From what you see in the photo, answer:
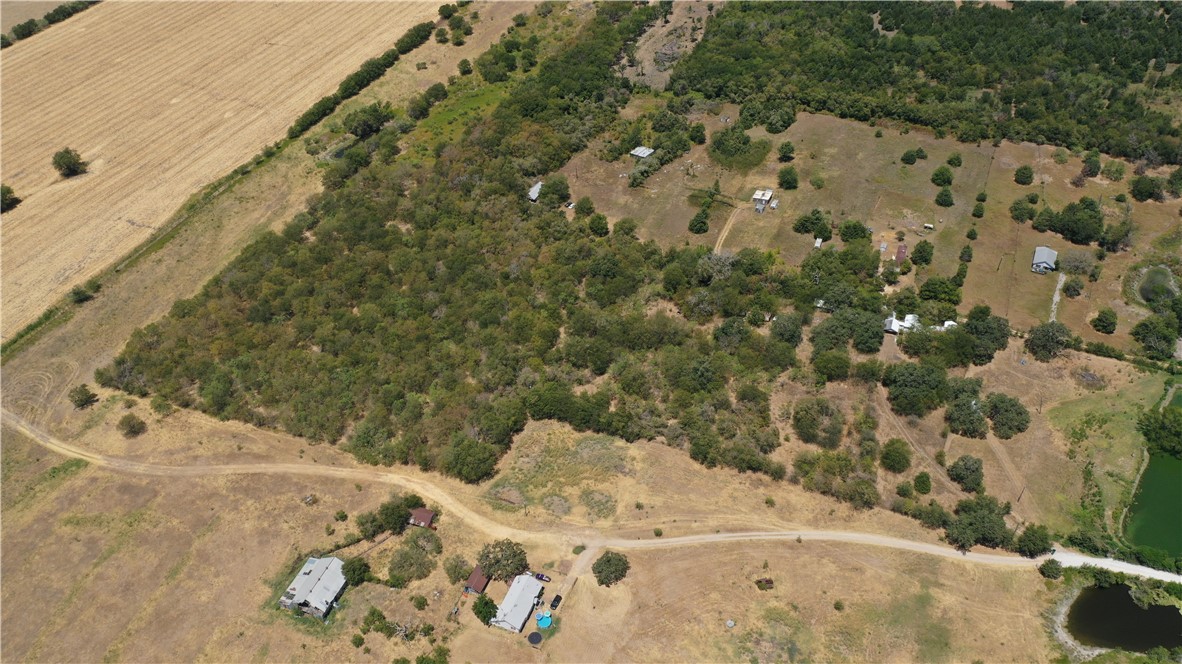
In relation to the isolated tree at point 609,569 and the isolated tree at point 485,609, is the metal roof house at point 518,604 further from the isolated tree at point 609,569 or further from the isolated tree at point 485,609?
the isolated tree at point 609,569

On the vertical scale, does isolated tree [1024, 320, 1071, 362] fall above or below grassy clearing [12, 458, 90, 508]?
below

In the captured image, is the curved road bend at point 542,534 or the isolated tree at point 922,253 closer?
the curved road bend at point 542,534

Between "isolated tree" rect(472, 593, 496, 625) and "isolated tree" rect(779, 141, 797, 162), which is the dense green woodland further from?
"isolated tree" rect(472, 593, 496, 625)

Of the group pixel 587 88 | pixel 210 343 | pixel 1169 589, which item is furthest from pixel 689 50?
pixel 1169 589

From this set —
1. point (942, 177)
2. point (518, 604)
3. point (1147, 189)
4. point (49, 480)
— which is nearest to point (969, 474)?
point (518, 604)

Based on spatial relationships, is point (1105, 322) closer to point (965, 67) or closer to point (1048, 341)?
point (1048, 341)

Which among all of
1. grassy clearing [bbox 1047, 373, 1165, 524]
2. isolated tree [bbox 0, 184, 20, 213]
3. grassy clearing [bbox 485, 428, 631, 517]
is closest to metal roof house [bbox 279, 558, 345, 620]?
grassy clearing [bbox 485, 428, 631, 517]

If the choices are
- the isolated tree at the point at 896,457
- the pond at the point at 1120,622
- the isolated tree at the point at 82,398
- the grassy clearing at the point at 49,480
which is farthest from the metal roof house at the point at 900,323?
the isolated tree at the point at 82,398
